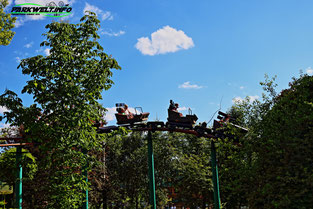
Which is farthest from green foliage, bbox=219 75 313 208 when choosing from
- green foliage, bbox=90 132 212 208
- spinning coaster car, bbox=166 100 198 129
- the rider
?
green foliage, bbox=90 132 212 208

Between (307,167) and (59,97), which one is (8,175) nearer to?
(59,97)


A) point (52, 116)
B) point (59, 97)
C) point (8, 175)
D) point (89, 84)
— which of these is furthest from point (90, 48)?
point (8, 175)

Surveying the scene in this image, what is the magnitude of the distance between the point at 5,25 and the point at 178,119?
28.6 feet

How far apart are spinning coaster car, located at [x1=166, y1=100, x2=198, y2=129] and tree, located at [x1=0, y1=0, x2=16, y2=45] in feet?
25.5

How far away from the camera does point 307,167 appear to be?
→ 5.95m

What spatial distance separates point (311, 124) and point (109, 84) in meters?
5.39

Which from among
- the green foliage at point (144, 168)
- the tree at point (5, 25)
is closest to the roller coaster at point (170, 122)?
the tree at point (5, 25)

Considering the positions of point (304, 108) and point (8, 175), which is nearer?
point (304, 108)

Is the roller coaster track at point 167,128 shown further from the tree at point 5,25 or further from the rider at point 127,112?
the tree at point 5,25

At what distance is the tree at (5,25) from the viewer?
12.3 m

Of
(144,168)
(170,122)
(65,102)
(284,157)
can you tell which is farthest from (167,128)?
(144,168)

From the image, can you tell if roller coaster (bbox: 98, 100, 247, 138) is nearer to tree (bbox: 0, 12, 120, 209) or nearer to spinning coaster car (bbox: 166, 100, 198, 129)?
spinning coaster car (bbox: 166, 100, 198, 129)

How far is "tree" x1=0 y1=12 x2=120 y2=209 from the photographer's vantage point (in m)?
7.67

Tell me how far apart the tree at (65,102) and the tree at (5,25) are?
5083 mm
